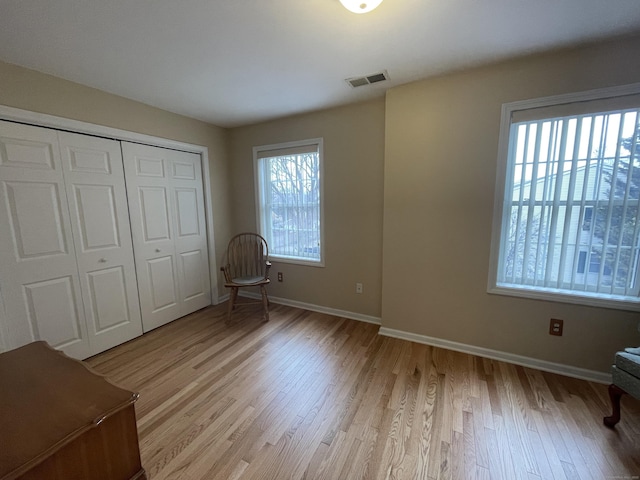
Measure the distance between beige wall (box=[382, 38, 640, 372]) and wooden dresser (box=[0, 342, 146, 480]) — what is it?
2.20 m

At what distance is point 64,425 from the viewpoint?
79 cm

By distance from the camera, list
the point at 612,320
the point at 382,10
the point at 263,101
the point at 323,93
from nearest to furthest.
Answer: the point at 382,10, the point at 612,320, the point at 323,93, the point at 263,101

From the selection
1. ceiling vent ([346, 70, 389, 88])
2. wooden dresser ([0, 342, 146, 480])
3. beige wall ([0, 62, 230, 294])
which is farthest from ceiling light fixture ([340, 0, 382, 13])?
beige wall ([0, 62, 230, 294])

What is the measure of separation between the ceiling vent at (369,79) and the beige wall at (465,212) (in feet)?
0.76

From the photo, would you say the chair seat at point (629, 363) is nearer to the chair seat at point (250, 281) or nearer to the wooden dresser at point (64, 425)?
the wooden dresser at point (64, 425)

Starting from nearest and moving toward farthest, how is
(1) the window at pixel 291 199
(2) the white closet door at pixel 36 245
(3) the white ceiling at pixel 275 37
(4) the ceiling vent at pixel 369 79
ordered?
1. (3) the white ceiling at pixel 275 37
2. (2) the white closet door at pixel 36 245
3. (4) the ceiling vent at pixel 369 79
4. (1) the window at pixel 291 199

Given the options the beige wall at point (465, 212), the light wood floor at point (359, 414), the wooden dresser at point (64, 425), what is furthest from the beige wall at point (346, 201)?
the wooden dresser at point (64, 425)

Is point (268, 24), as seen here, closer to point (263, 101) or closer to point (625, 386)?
point (263, 101)

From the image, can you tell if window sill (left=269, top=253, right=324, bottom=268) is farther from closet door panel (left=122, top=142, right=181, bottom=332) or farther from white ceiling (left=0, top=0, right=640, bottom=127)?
white ceiling (left=0, top=0, right=640, bottom=127)

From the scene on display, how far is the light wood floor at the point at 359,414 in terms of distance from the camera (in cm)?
133

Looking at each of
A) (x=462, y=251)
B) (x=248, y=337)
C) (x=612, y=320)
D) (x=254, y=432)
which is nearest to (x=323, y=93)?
(x=462, y=251)

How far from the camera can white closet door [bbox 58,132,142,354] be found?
7.13 ft

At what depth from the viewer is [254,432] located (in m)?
1.53

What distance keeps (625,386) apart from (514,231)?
1.11 m
